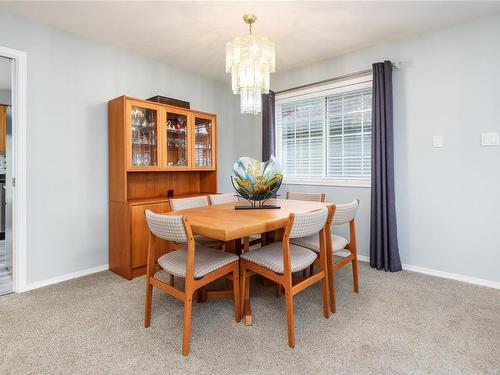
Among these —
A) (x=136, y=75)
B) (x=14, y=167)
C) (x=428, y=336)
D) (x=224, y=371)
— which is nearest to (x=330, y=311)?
(x=428, y=336)

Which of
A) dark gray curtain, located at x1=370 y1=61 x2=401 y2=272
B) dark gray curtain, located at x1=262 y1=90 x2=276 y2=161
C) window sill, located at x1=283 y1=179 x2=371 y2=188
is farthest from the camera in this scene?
dark gray curtain, located at x1=262 y1=90 x2=276 y2=161

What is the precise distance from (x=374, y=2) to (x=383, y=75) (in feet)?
2.49

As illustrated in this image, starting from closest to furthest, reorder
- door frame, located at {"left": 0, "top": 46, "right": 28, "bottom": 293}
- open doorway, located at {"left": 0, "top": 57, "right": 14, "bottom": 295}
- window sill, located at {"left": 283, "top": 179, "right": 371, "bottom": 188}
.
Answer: door frame, located at {"left": 0, "top": 46, "right": 28, "bottom": 293}, open doorway, located at {"left": 0, "top": 57, "right": 14, "bottom": 295}, window sill, located at {"left": 283, "top": 179, "right": 371, "bottom": 188}

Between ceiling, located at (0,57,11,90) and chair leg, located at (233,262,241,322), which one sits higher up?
ceiling, located at (0,57,11,90)

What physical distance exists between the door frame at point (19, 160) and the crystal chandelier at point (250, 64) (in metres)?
1.73

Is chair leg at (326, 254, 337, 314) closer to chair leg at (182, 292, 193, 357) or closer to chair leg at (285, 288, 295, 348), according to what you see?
chair leg at (285, 288, 295, 348)

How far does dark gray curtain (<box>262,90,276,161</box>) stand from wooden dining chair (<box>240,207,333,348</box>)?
188cm

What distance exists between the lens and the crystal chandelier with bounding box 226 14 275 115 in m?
2.08

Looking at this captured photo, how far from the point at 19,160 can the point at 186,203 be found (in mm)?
1397

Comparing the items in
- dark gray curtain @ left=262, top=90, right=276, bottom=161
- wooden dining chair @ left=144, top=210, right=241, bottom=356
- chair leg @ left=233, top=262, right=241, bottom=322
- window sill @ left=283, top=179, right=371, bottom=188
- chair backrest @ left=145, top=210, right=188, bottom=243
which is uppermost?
dark gray curtain @ left=262, top=90, right=276, bottom=161

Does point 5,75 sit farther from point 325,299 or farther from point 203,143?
point 325,299

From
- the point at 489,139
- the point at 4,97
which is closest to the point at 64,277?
the point at 4,97

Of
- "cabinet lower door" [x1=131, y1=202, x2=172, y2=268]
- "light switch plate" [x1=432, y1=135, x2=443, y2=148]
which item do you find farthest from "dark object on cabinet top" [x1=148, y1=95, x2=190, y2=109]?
"light switch plate" [x1=432, y1=135, x2=443, y2=148]

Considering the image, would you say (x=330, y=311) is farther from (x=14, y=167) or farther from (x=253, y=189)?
(x=14, y=167)
